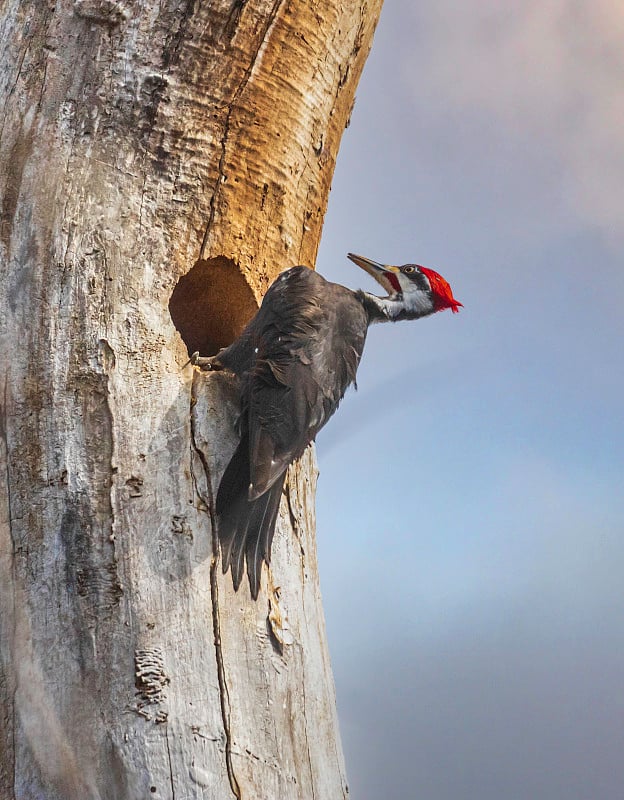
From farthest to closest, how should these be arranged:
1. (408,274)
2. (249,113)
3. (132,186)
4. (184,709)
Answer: (408,274) → (249,113) → (132,186) → (184,709)

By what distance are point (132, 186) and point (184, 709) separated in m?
1.40

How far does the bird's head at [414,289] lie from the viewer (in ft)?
11.7

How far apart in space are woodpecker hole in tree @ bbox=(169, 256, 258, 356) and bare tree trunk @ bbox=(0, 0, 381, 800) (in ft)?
0.04

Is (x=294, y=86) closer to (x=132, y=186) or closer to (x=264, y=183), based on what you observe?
(x=264, y=183)

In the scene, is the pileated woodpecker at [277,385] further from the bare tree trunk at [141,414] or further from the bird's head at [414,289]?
the bird's head at [414,289]

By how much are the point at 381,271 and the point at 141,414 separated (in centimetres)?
157

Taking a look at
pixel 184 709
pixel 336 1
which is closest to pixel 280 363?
pixel 184 709

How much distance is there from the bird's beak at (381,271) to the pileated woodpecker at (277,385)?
48cm

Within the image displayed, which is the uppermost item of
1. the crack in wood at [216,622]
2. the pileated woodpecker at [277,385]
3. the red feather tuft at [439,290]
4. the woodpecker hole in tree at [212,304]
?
the red feather tuft at [439,290]

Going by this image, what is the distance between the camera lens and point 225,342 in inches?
127

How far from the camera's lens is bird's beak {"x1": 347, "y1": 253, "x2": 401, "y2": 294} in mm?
3670

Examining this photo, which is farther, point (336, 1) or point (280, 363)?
point (336, 1)

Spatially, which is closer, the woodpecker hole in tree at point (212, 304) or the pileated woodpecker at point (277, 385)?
the pileated woodpecker at point (277, 385)

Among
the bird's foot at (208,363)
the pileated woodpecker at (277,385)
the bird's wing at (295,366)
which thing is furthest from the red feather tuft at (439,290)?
the bird's foot at (208,363)
